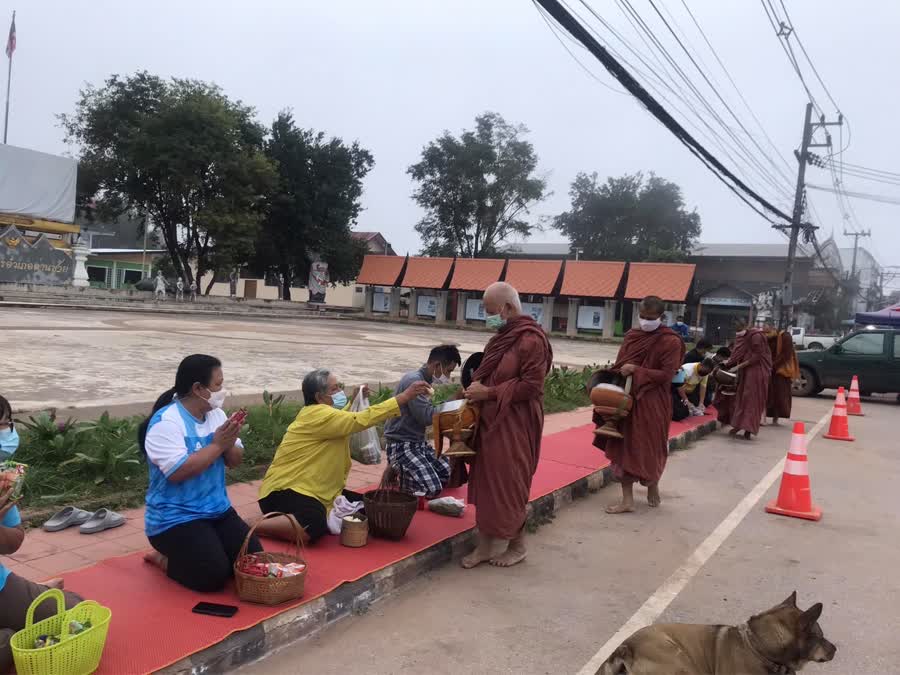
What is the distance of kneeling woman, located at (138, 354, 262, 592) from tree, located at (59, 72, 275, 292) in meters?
32.6

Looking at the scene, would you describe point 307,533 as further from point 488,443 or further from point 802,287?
point 802,287

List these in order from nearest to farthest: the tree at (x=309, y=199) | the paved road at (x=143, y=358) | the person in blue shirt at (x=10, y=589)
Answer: the person in blue shirt at (x=10, y=589) → the paved road at (x=143, y=358) → the tree at (x=309, y=199)

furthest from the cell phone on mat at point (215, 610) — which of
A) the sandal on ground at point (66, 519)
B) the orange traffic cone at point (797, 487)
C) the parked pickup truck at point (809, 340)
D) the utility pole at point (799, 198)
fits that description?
the parked pickup truck at point (809, 340)

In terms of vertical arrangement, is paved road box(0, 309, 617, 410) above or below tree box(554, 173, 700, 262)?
below

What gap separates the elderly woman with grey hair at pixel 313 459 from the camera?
407cm

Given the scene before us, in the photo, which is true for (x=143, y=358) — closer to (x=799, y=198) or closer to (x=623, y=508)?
(x=623, y=508)

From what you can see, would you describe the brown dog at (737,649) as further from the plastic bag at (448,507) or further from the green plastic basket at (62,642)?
the plastic bag at (448,507)

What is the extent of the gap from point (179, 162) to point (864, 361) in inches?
1174

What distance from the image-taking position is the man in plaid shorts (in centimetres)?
486

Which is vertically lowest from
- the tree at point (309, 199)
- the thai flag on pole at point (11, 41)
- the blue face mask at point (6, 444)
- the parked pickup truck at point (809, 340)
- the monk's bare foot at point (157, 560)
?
the monk's bare foot at point (157, 560)

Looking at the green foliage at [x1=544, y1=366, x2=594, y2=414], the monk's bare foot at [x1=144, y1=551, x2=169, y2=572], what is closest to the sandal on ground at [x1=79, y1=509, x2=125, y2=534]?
the monk's bare foot at [x1=144, y1=551, x2=169, y2=572]

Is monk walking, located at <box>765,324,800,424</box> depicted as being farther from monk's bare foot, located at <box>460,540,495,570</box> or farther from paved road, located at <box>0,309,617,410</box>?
monk's bare foot, located at <box>460,540,495,570</box>

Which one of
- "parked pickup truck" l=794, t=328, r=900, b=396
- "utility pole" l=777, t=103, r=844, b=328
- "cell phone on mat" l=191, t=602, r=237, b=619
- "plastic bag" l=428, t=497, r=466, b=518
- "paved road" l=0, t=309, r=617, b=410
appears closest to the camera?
"cell phone on mat" l=191, t=602, r=237, b=619

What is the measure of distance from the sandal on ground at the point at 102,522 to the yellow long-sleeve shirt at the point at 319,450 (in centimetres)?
104
